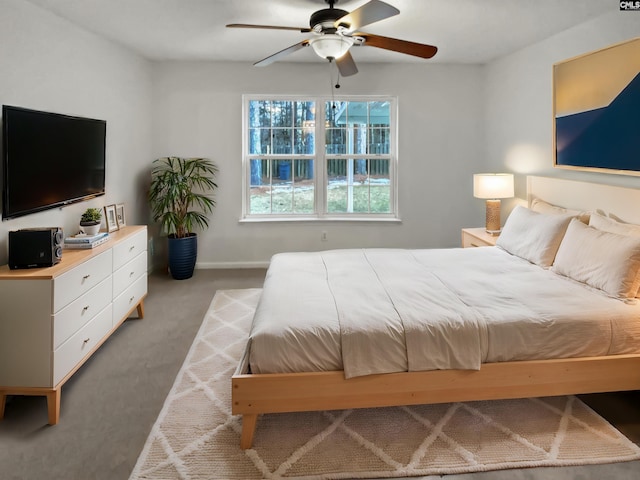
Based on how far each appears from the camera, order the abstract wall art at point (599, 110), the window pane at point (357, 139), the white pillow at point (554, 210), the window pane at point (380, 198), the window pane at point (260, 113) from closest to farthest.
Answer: the abstract wall art at point (599, 110), the white pillow at point (554, 210), the window pane at point (260, 113), the window pane at point (357, 139), the window pane at point (380, 198)

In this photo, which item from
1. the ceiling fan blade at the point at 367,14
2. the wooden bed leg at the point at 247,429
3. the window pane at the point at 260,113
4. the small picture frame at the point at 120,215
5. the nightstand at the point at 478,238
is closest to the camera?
the wooden bed leg at the point at 247,429

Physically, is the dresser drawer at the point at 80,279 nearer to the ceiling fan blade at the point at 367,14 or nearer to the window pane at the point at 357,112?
the ceiling fan blade at the point at 367,14

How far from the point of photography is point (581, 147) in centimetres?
370

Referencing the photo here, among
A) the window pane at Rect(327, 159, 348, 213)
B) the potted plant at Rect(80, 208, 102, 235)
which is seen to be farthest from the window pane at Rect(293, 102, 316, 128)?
the potted plant at Rect(80, 208, 102, 235)

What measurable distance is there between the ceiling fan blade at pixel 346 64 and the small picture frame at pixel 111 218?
222 cm

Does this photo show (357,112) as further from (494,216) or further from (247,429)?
(247,429)

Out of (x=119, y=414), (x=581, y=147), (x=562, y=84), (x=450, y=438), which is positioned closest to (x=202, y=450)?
(x=119, y=414)

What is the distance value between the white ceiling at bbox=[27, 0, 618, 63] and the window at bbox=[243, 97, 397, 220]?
0.89m

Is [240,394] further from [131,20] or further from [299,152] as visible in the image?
[299,152]

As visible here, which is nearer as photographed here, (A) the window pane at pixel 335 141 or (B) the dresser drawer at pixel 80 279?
(B) the dresser drawer at pixel 80 279

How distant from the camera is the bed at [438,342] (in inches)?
85.4

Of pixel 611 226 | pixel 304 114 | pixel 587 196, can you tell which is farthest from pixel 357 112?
pixel 611 226

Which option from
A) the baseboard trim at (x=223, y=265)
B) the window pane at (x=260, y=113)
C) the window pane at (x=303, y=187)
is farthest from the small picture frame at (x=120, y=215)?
the window pane at (x=303, y=187)

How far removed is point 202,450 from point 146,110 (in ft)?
13.7
